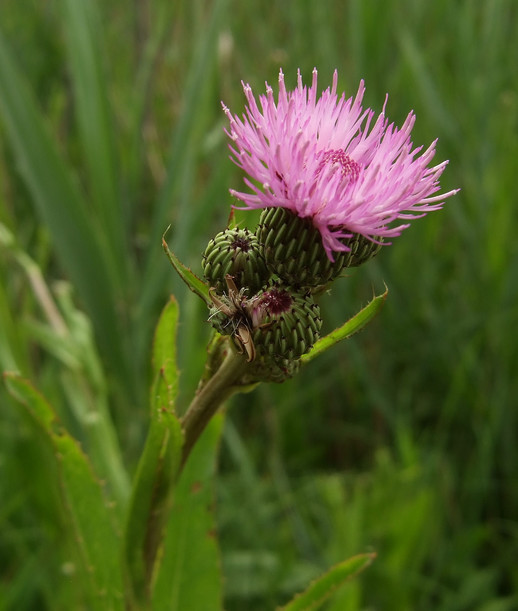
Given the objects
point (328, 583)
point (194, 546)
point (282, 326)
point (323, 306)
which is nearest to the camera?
point (282, 326)

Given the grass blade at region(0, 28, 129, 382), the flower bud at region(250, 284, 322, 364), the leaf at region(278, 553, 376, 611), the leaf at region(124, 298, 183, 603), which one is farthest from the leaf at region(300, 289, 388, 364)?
the grass blade at region(0, 28, 129, 382)

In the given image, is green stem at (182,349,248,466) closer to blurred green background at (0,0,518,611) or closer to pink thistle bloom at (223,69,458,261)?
pink thistle bloom at (223,69,458,261)

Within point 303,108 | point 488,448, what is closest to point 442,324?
point 488,448

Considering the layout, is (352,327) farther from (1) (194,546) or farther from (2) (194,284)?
(1) (194,546)

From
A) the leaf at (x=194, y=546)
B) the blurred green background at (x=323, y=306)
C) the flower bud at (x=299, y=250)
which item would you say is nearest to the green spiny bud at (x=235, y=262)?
the flower bud at (x=299, y=250)

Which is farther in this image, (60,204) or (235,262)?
(60,204)

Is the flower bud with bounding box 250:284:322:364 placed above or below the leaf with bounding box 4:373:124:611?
above

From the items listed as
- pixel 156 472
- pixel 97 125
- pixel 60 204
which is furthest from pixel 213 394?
pixel 97 125
